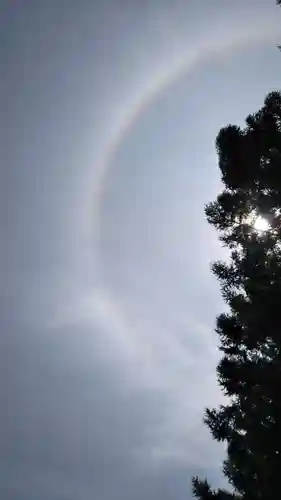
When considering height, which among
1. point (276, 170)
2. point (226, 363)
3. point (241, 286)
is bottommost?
point (226, 363)

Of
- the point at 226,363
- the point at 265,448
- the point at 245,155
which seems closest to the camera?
the point at 265,448

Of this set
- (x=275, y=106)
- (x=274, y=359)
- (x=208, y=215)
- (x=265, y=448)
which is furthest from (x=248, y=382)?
(x=275, y=106)

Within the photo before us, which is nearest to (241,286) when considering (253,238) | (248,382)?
(253,238)

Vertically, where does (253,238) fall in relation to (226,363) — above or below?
above

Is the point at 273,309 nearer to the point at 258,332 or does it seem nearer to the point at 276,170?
the point at 258,332

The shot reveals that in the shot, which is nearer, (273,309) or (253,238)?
(273,309)

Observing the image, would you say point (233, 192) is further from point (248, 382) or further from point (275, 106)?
point (248, 382)

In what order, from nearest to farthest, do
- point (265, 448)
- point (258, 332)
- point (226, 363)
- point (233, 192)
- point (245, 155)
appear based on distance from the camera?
1. point (265, 448)
2. point (258, 332)
3. point (226, 363)
4. point (245, 155)
5. point (233, 192)
